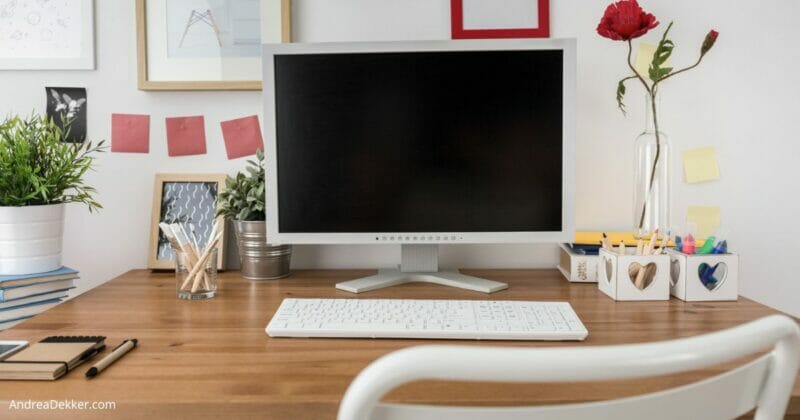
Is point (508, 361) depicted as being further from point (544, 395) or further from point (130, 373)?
point (130, 373)

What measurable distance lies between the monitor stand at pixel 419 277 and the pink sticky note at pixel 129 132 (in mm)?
644

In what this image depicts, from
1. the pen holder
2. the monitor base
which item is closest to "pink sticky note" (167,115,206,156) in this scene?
the pen holder

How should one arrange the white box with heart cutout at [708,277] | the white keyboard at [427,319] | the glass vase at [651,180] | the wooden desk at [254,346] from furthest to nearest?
1. the glass vase at [651,180]
2. the white box with heart cutout at [708,277]
3. the white keyboard at [427,319]
4. the wooden desk at [254,346]

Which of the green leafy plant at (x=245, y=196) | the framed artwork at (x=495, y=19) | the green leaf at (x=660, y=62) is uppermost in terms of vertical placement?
the framed artwork at (x=495, y=19)

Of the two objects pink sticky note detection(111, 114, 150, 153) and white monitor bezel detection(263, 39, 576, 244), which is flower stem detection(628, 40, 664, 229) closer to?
white monitor bezel detection(263, 39, 576, 244)

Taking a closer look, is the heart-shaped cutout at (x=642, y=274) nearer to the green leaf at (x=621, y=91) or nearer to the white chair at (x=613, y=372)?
the green leaf at (x=621, y=91)

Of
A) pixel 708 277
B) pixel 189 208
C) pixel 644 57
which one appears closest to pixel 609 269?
pixel 708 277

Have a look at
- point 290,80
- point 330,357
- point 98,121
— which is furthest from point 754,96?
point 98,121

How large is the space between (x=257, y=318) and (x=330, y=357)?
252 mm

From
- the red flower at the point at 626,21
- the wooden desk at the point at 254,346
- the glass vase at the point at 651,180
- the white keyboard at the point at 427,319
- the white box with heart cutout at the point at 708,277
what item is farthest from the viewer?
the glass vase at the point at 651,180

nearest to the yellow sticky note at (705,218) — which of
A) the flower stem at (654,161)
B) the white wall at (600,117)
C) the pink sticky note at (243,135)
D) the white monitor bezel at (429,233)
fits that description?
the white wall at (600,117)

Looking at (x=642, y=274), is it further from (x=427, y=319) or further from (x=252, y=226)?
(x=252, y=226)

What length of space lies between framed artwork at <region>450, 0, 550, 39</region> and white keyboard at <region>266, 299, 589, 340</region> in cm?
68

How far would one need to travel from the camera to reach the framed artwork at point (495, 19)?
1.37 meters
